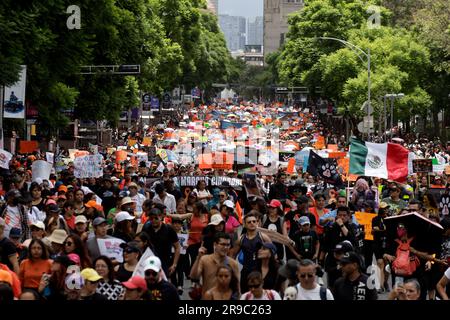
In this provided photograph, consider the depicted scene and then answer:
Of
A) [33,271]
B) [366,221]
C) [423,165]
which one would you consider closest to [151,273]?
[33,271]

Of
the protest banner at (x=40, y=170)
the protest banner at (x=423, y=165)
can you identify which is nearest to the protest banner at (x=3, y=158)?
the protest banner at (x=40, y=170)

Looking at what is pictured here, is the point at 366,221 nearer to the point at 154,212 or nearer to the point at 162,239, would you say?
the point at 162,239

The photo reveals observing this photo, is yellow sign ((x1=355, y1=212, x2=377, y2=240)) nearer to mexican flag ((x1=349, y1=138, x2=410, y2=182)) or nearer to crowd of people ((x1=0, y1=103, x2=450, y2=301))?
crowd of people ((x1=0, y1=103, x2=450, y2=301))

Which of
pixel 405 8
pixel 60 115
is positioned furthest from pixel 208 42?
pixel 60 115

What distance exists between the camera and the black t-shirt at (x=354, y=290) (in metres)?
10.9

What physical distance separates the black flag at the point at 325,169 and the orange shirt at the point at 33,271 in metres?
15.7

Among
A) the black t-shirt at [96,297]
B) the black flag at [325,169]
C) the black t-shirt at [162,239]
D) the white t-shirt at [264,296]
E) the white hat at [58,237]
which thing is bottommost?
the black flag at [325,169]

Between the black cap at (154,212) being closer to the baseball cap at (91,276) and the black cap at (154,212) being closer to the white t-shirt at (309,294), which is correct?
the baseball cap at (91,276)

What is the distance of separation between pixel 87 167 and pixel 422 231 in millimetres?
12763

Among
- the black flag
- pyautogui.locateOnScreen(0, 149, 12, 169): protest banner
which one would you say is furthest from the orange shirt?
the black flag

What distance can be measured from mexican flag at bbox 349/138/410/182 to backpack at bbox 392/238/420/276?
21.2ft

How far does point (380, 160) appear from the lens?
67.6 feet

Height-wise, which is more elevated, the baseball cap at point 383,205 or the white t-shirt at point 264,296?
the white t-shirt at point 264,296
